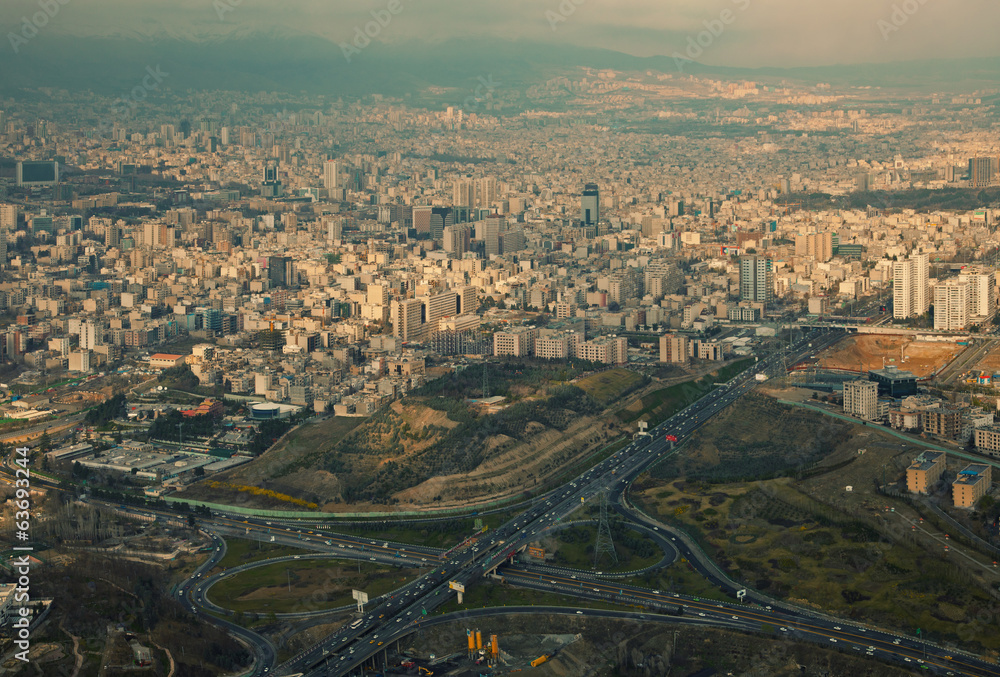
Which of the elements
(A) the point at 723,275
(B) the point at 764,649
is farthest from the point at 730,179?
(B) the point at 764,649

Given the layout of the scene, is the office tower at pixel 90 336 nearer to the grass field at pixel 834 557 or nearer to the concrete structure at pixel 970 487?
the grass field at pixel 834 557

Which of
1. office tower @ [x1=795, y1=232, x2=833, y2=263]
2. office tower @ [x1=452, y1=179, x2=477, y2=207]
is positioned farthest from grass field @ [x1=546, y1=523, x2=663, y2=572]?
office tower @ [x1=452, y1=179, x2=477, y2=207]

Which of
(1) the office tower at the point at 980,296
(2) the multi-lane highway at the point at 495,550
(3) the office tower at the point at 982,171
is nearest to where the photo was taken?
(2) the multi-lane highway at the point at 495,550

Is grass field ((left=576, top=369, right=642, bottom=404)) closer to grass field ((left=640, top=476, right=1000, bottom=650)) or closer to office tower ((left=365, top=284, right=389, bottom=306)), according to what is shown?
grass field ((left=640, top=476, right=1000, bottom=650))

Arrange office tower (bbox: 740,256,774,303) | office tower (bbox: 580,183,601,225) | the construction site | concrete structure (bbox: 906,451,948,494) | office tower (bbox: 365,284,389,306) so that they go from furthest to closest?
office tower (bbox: 580,183,601,225) → office tower (bbox: 740,256,774,303) → office tower (bbox: 365,284,389,306) → concrete structure (bbox: 906,451,948,494) → the construction site

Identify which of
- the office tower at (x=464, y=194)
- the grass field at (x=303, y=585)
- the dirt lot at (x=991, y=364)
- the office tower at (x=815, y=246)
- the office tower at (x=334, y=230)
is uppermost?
the office tower at (x=464, y=194)

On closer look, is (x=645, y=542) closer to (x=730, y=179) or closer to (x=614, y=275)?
(x=614, y=275)

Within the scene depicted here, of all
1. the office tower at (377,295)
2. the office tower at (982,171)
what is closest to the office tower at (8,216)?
the office tower at (377,295)
